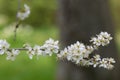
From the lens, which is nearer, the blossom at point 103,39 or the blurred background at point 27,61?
the blossom at point 103,39

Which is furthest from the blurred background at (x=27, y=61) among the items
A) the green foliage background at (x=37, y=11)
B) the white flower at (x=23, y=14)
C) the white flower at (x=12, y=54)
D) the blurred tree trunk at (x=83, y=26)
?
the white flower at (x=12, y=54)

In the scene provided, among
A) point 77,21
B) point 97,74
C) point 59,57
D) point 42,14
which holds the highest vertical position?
point 42,14

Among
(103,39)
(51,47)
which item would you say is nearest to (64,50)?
(51,47)

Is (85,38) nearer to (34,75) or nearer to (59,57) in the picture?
(34,75)

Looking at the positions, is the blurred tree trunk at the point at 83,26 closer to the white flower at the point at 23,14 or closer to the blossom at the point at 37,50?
the white flower at the point at 23,14

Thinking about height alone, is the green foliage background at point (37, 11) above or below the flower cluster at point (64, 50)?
above

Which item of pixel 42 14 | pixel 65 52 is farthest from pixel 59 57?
pixel 42 14

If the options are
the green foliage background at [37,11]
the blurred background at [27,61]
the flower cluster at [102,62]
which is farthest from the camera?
the green foliage background at [37,11]

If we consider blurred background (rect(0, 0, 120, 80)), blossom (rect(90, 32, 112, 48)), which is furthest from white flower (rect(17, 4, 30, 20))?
blurred background (rect(0, 0, 120, 80))
